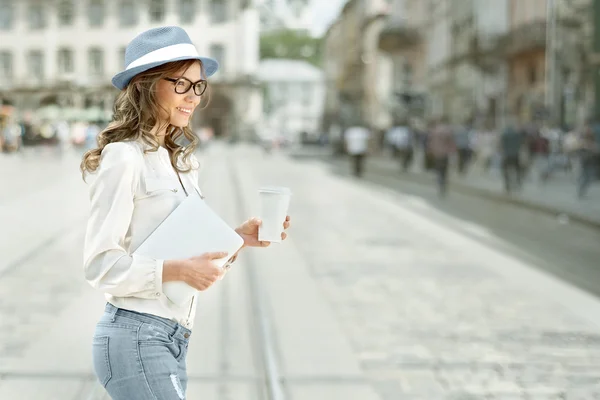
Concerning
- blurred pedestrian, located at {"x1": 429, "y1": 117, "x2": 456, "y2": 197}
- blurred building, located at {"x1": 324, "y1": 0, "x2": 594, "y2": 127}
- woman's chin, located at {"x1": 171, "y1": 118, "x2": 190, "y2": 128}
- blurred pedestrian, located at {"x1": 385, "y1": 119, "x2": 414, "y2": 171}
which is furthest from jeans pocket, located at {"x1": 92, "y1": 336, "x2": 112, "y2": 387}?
blurred pedestrian, located at {"x1": 385, "y1": 119, "x2": 414, "y2": 171}

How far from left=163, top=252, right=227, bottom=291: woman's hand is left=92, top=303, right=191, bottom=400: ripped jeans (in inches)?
7.2

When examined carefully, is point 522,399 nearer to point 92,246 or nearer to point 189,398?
point 189,398

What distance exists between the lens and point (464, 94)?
4822 centimetres

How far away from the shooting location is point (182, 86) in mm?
2652

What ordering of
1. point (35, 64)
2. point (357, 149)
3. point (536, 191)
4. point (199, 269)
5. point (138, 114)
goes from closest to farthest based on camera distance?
point (199, 269) < point (138, 114) < point (536, 191) < point (357, 149) < point (35, 64)

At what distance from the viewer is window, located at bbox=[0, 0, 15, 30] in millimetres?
89938

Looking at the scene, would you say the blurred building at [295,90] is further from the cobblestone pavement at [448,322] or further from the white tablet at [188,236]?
the white tablet at [188,236]

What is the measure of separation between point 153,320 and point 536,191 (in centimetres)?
2225

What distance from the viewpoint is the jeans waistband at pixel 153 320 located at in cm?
264

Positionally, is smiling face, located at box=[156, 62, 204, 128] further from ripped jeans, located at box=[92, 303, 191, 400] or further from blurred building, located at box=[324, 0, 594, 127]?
blurred building, located at box=[324, 0, 594, 127]

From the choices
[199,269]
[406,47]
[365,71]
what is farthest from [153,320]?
[365,71]

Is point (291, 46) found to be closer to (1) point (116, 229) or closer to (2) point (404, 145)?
(2) point (404, 145)

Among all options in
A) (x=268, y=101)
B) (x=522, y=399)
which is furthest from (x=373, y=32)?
(x=522, y=399)

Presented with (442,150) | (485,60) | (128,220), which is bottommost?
(442,150)
